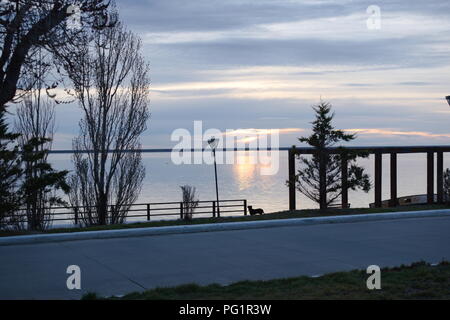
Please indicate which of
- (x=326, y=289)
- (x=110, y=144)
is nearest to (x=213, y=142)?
(x=110, y=144)

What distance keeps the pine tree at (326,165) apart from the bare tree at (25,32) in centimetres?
1015

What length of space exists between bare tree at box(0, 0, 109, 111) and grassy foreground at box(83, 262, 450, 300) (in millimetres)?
3753

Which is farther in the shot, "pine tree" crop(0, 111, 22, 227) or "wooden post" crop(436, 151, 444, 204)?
"wooden post" crop(436, 151, 444, 204)

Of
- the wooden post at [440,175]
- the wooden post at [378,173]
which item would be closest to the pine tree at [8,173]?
the wooden post at [378,173]

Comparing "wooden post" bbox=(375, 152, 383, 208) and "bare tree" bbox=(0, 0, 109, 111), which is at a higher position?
"bare tree" bbox=(0, 0, 109, 111)

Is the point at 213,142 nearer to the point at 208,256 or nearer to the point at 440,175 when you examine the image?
the point at 440,175

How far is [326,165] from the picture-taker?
17359 mm

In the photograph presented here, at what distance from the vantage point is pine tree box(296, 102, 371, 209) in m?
16.9

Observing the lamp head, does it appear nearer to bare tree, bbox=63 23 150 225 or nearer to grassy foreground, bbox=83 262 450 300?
bare tree, bbox=63 23 150 225

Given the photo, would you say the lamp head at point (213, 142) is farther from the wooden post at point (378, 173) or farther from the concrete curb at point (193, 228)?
the concrete curb at point (193, 228)

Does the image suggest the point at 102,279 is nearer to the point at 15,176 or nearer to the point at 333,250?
the point at 333,250

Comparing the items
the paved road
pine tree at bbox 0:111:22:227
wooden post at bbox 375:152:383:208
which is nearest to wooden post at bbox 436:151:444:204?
wooden post at bbox 375:152:383:208

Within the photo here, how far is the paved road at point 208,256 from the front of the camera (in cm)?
657
